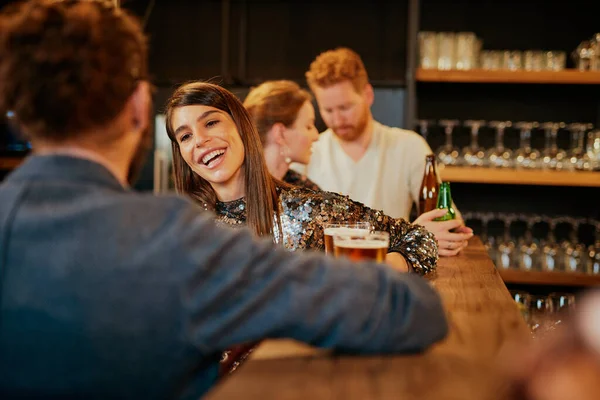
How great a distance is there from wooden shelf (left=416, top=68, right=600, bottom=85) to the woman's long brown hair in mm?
2021

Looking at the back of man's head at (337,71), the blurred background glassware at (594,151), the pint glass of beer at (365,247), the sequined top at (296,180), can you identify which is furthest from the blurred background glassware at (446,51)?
the pint glass of beer at (365,247)

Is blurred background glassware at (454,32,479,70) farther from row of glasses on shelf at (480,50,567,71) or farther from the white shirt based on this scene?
the white shirt

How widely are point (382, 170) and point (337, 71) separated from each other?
534mm

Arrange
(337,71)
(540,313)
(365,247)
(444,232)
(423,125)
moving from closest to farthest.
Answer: (365,247), (444,232), (540,313), (337,71), (423,125)

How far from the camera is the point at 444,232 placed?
7.00 feet

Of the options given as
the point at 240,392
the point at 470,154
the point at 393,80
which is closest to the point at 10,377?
the point at 240,392

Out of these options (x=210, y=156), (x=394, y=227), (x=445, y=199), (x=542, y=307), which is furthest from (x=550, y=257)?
(x=210, y=156)

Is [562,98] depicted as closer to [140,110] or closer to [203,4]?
[203,4]

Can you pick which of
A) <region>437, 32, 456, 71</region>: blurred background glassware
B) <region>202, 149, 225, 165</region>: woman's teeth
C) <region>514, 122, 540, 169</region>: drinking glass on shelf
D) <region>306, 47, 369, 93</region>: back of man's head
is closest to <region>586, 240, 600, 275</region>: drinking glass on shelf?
<region>514, 122, 540, 169</region>: drinking glass on shelf

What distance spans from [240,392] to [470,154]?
3.19 m

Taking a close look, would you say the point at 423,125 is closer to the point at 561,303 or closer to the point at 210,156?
the point at 561,303

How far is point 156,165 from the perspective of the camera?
4.36 metres

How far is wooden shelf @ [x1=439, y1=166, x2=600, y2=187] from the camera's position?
3760 mm

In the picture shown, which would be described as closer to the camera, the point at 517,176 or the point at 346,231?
the point at 346,231
